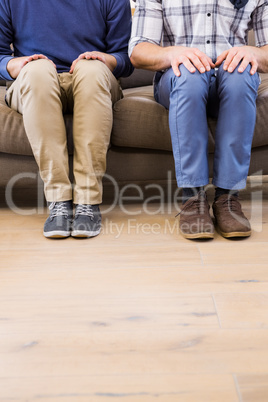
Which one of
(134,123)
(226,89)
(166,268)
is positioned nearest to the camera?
(166,268)

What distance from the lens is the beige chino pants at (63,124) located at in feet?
4.20

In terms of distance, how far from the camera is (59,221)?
1.31m

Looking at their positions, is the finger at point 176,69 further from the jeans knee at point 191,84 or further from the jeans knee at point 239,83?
the jeans knee at point 239,83

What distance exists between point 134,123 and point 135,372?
0.94 metres

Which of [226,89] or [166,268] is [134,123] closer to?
[226,89]

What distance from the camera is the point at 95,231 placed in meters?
1.33

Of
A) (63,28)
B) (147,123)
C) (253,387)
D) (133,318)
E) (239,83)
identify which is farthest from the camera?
(63,28)

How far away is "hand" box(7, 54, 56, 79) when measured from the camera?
4.53 feet

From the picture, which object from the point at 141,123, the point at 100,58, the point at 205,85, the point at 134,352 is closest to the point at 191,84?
the point at 205,85

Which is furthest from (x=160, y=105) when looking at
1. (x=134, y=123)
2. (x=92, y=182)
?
(x=92, y=182)

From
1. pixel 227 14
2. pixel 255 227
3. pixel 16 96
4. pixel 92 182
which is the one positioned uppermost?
pixel 227 14

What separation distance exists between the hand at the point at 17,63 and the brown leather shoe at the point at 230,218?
77 cm

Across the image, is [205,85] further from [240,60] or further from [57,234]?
[57,234]

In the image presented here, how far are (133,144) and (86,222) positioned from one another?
1.19 ft
